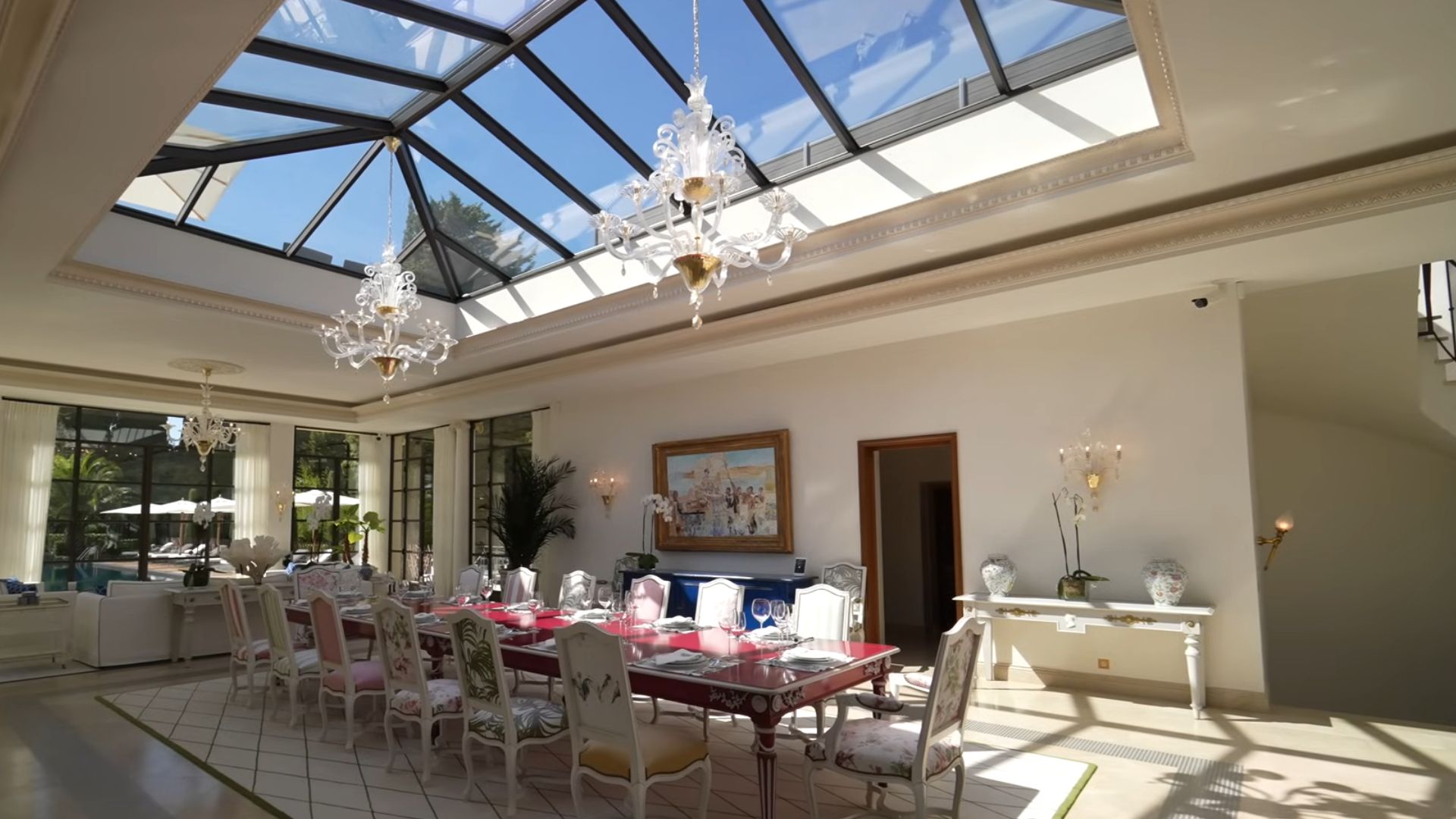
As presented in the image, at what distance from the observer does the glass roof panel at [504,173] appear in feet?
21.7

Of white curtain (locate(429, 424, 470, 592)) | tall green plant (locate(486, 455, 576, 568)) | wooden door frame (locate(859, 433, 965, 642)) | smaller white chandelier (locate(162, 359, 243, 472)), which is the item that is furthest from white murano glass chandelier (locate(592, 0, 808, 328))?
white curtain (locate(429, 424, 470, 592))

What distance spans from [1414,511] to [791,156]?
259 inches

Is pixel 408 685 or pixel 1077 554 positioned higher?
pixel 1077 554

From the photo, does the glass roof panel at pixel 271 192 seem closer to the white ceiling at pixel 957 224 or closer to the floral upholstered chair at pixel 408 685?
the white ceiling at pixel 957 224

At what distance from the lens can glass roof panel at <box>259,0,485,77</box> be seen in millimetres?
5051

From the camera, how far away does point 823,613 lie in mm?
5398

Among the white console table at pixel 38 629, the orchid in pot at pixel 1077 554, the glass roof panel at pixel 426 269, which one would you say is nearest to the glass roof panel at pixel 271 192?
the glass roof panel at pixel 426 269

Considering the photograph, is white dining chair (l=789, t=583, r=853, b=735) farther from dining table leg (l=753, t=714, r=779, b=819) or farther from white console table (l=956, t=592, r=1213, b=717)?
dining table leg (l=753, t=714, r=779, b=819)

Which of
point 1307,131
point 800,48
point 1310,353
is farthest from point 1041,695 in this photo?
point 800,48

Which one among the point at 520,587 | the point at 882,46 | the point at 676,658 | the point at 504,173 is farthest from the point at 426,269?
the point at 676,658

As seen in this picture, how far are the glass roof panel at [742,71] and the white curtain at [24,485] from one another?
9.48 meters

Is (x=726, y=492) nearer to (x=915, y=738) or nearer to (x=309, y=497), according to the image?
(x=915, y=738)

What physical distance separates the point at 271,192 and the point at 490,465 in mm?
5712

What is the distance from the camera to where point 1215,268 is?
543 cm
